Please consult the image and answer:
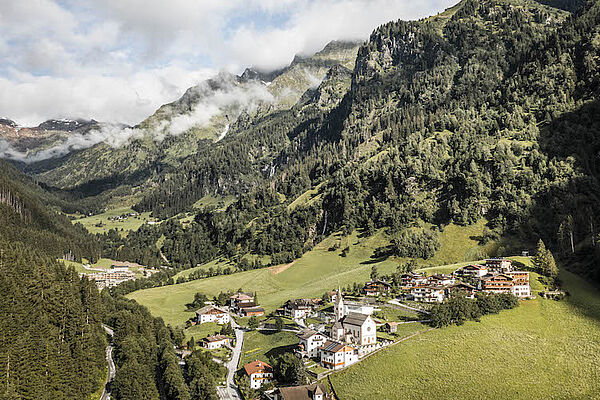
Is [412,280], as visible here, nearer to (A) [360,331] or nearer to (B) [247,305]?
(A) [360,331]

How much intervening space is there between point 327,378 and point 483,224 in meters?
117

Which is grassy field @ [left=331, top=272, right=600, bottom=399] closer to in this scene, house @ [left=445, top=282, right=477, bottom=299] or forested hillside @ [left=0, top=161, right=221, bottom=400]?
house @ [left=445, top=282, right=477, bottom=299]

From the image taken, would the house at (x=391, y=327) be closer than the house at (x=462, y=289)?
Yes

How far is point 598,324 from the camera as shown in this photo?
87188mm

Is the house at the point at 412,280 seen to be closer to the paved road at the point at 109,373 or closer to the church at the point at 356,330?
the church at the point at 356,330

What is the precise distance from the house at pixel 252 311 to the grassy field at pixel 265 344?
1852 cm

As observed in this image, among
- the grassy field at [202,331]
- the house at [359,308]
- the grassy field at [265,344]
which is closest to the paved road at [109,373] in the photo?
the grassy field at [202,331]

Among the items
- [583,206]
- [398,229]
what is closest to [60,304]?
[398,229]

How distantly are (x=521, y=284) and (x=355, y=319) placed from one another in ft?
144

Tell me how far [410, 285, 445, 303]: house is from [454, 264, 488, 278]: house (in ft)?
48.2

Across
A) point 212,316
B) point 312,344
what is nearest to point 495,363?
point 312,344

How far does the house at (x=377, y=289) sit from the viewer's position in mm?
122988

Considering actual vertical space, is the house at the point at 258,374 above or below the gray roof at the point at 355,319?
below

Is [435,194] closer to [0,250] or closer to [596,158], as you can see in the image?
[596,158]
